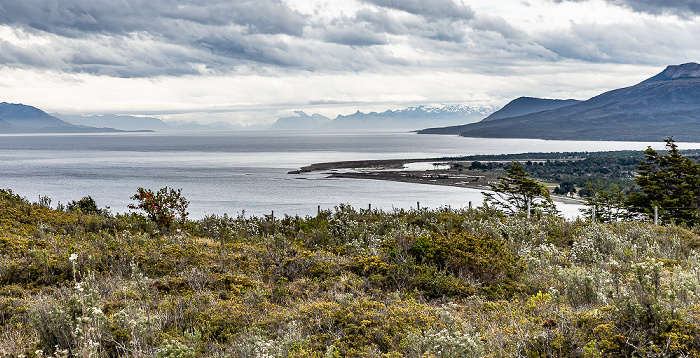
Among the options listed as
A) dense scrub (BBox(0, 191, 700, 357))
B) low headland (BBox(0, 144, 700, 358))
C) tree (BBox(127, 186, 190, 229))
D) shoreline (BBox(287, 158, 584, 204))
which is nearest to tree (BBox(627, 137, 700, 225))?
low headland (BBox(0, 144, 700, 358))

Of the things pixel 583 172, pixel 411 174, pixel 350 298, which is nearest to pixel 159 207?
pixel 350 298

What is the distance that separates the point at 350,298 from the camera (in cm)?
669

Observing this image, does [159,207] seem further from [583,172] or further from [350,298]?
[583,172]

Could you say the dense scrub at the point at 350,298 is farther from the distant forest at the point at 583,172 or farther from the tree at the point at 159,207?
the distant forest at the point at 583,172

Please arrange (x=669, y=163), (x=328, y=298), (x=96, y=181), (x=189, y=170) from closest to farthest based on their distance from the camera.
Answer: (x=328, y=298) → (x=669, y=163) → (x=96, y=181) → (x=189, y=170)

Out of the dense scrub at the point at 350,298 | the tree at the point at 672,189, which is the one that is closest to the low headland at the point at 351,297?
the dense scrub at the point at 350,298

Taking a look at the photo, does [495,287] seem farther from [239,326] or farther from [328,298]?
[239,326]

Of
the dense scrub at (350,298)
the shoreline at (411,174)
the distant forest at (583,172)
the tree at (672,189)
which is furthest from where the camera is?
the distant forest at (583,172)

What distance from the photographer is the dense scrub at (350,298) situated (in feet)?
16.3

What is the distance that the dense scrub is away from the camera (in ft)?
16.3

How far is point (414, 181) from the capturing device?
75.6 meters

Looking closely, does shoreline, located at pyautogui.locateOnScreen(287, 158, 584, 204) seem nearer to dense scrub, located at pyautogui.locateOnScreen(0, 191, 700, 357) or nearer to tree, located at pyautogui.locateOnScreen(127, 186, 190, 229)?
tree, located at pyautogui.locateOnScreen(127, 186, 190, 229)

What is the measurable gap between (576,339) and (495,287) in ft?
9.78

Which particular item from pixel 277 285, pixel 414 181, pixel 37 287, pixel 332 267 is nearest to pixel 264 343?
pixel 277 285
